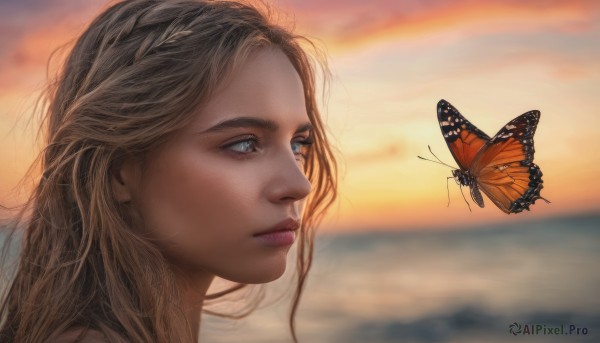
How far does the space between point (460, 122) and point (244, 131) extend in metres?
1.05

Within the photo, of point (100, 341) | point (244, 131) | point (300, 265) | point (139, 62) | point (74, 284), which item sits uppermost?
point (139, 62)

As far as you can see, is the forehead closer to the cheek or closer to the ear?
the cheek

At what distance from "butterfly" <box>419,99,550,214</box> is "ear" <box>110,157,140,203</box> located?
4.55 feet

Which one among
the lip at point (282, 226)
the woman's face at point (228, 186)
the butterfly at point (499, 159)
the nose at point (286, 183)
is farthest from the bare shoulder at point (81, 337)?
the butterfly at point (499, 159)

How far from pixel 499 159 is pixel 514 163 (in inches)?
2.8

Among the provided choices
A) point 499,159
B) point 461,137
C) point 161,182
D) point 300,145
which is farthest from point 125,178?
point 499,159

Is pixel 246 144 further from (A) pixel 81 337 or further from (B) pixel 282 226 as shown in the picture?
(A) pixel 81 337

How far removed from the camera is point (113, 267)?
3.34 metres

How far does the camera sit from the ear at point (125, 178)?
3447mm

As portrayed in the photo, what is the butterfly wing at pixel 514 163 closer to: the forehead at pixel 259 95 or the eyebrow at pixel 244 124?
the forehead at pixel 259 95

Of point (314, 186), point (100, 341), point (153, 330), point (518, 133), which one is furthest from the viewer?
point (314, 186)

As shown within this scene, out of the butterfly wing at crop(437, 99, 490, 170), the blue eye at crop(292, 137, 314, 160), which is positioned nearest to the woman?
Result: the blue eye at crop(292, 137, 314, 160)

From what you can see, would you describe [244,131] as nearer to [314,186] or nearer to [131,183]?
[131,183]

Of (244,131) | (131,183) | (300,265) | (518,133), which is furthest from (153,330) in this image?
(518,133)
